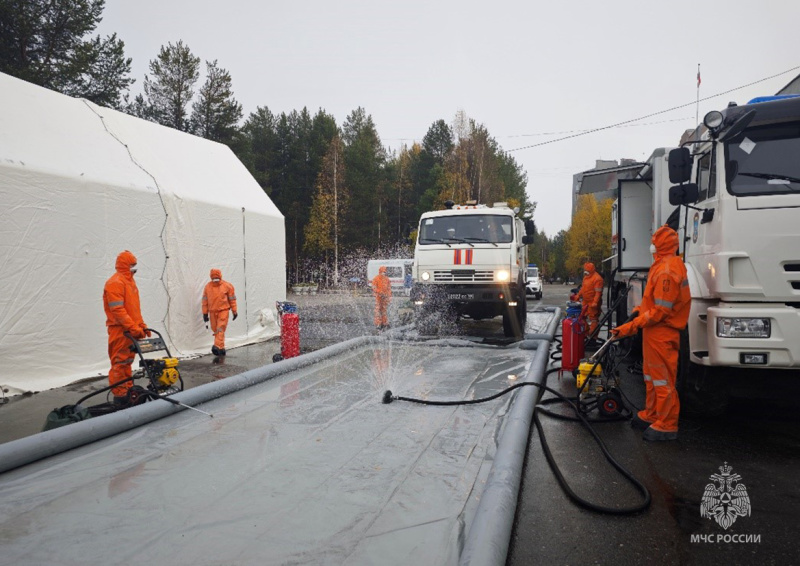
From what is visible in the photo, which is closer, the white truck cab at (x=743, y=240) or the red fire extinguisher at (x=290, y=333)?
the white truck cab at (x=743, y=240)

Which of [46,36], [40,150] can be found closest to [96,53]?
[46,36]

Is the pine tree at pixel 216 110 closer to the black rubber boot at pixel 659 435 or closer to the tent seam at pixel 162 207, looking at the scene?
the tent seam at pixel 162 207

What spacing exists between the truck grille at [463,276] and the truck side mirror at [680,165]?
571 cm

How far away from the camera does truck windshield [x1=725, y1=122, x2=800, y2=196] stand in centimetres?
477

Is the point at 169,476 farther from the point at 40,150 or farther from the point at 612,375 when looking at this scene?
the point at 40,150

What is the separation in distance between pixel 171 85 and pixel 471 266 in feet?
113

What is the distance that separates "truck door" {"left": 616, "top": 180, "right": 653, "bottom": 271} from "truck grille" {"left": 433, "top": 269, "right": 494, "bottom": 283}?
2.67 meters

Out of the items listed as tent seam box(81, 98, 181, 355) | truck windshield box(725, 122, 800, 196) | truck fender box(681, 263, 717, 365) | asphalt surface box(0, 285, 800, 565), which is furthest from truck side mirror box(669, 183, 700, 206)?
tent seam box(81, 98, 181, 355)

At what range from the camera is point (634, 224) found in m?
8.82

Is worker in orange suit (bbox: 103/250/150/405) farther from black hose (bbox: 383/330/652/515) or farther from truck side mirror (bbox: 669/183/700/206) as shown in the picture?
truck side mirror (bbox: 669/183/700/206)

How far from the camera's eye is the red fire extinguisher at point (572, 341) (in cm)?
734

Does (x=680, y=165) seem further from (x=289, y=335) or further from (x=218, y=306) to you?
(x=218, y=306)

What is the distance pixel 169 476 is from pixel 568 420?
3.77m

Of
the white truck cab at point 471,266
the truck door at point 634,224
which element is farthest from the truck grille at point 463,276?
the truck door at point 634,224
